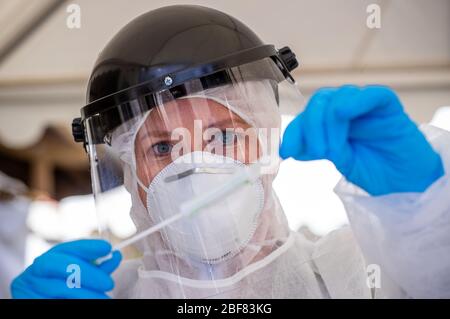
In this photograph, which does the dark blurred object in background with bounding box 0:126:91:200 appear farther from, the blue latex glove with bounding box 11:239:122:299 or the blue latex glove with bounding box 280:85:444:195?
the blue latex glove with bounding box 280:85:444:195

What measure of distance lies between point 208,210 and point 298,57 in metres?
0.60

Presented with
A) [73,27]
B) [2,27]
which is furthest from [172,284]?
[2,27]

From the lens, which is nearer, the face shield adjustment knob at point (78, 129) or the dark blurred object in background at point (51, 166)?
the face shield adjustment knob at point (78, 129)

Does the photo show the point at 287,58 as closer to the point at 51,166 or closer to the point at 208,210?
the point at 208,210

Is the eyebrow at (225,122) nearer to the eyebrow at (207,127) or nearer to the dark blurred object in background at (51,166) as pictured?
the eyebrow at (207,127)

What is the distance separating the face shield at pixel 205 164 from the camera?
65 cm

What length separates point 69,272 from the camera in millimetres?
643

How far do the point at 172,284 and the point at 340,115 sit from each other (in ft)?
1.19

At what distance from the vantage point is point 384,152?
1.94 feet

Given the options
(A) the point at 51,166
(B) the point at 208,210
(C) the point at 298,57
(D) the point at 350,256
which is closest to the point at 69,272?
(B) the point at 208,210

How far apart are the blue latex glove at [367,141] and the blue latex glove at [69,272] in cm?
28

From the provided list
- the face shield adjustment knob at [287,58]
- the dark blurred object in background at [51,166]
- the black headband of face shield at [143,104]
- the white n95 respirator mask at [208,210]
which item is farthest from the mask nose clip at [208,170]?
the dark blurred object in background at [51,166]

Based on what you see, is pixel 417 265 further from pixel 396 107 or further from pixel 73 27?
pixel 73 27

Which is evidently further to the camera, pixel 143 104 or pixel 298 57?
pixel 298 57
